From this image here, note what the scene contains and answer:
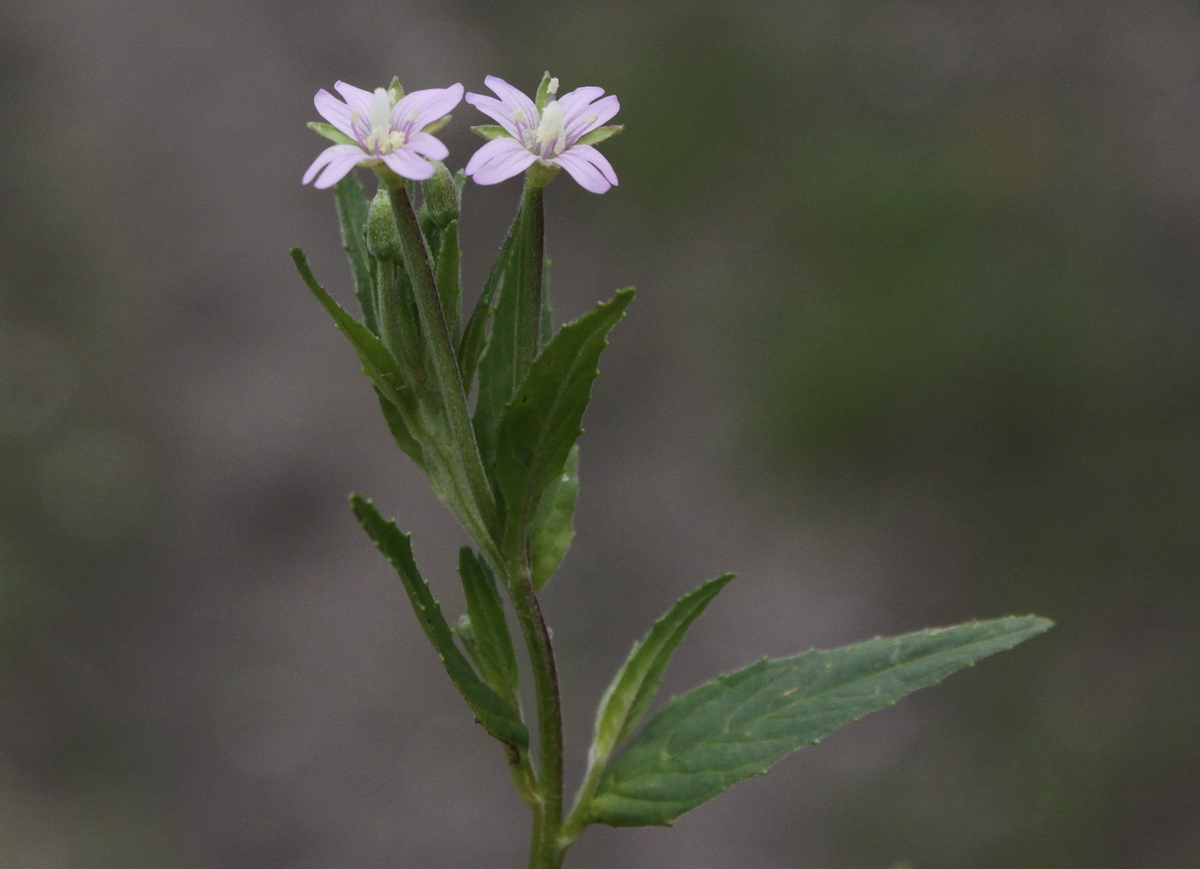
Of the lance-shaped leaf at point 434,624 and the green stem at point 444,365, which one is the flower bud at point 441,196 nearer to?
the green stem at point 444,365

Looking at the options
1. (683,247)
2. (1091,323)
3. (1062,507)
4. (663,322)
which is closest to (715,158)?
(683,247)

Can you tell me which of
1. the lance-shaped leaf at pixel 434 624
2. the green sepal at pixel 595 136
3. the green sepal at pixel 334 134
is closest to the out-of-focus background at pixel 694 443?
the lance-shaped leaf at pixel 434 624

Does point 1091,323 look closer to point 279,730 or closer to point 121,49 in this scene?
point 279,730

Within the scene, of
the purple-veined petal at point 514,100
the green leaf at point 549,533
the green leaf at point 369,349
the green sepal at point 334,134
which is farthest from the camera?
the green leaf at point 549,533

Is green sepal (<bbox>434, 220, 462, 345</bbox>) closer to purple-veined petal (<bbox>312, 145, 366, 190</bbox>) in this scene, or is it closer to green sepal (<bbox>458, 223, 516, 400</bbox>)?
green sepal (<bbox>458, 223, 516, 400</bbox>)

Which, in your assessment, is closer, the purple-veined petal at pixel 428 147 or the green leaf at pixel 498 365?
the purple-veined petal at pixel 428 147

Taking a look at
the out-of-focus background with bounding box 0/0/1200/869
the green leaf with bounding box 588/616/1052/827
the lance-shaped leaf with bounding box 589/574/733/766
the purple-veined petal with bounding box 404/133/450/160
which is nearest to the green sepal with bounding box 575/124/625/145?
the purple-veined petal with bounding box 404/133/450/160

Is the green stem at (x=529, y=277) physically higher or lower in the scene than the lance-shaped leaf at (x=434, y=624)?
higher
